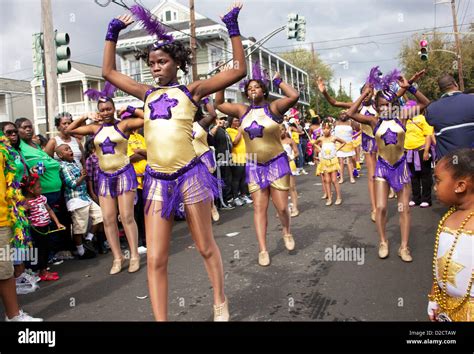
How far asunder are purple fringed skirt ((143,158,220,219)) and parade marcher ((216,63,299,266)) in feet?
5.75

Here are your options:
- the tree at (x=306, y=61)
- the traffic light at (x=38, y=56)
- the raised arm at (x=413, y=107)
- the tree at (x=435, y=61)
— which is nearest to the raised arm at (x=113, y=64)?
the raised arm at (x=413, y=107)

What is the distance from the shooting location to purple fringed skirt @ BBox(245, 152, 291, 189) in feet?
15.9

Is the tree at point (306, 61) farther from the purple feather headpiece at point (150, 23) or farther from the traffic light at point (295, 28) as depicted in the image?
the purple feather headpiece at point (150, 23)

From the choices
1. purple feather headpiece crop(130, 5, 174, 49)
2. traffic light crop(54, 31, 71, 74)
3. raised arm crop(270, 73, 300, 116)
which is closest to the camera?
purple feather headpiece crop(130, 5, 174, 49)

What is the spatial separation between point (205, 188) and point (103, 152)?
2.28 m

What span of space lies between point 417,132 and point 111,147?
5.81m

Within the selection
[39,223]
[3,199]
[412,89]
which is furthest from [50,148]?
[412,89]

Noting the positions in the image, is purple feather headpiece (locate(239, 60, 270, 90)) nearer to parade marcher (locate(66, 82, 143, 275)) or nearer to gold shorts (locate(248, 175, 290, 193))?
gold shorts (locate(248, 175, 290, 193))

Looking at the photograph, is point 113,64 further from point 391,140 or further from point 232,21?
point 391,140

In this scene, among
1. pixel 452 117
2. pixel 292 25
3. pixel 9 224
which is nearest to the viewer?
pixel 9 224

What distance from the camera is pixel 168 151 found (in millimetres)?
2957

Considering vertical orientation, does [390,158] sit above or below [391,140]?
below

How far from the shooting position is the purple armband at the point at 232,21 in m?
3.08

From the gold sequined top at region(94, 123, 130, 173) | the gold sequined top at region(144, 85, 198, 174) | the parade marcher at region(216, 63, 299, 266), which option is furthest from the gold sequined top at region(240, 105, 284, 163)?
the gold sequined top at region(144, 85, 198, 174)
